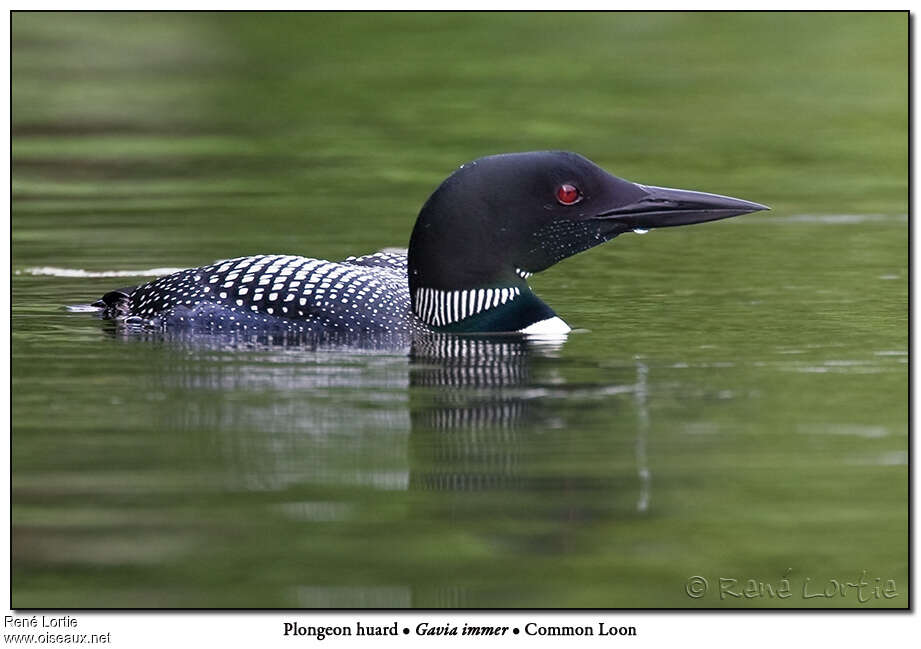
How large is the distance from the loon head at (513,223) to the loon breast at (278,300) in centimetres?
15

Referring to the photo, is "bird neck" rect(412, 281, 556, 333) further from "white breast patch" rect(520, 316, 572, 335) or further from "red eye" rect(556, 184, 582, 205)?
"red eye" rect(556, 184, 582, 205)

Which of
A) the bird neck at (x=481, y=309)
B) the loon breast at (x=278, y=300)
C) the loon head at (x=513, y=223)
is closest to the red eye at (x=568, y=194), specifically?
the loon head at (x=513, y=223)

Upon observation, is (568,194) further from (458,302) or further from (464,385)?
(464,385)

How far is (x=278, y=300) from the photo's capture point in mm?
6121

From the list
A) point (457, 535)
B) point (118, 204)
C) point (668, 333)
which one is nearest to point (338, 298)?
point (668, 333)

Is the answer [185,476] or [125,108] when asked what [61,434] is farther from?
[125,108]

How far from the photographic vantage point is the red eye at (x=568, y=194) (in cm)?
612

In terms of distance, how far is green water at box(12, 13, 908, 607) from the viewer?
3.82m

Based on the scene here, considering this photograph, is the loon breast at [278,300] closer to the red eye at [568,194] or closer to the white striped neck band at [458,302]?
the white striped neck band at [458,302]

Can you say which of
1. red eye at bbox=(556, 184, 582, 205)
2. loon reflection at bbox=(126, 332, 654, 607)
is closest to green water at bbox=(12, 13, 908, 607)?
loon reflection at bbox=(126, 332, 654, 607)

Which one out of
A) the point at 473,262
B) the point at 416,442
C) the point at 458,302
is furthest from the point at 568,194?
the point at 416,442

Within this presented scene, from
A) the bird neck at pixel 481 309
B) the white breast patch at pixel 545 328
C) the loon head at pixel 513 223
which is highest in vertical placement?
the loon head at pixel 513 223

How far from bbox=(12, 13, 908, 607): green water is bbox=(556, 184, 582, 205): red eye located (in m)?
0.47

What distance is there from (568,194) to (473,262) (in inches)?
15.6
